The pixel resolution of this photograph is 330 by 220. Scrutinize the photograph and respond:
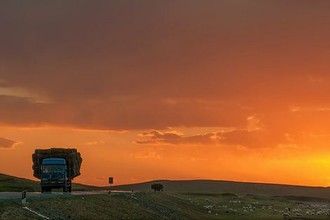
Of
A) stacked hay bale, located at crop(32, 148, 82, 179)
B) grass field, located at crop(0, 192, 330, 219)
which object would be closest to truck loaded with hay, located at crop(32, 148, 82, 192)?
stacked hay bale, located at crop(32, 148, 82, 179)

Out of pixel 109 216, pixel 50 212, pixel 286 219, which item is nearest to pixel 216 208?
pixel 286 219

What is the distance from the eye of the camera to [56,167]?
82.3 meters

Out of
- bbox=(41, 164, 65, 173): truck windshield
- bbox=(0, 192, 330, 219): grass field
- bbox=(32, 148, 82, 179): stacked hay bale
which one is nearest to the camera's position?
bbox=(0, 192, 330, 219): grass field

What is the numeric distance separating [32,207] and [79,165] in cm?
5100

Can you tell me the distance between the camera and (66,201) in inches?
2406

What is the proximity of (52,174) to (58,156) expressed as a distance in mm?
16589

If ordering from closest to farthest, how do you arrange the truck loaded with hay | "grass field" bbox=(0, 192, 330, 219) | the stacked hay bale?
"grass field" bbox=(0, 192, 330, 219) → the truck loaded with hay → the stacked hay bale

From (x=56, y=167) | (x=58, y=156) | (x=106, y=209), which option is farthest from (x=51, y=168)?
(x=106, y=209)

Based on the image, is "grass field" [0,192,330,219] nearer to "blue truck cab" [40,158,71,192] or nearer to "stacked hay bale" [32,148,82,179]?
"blue truck cab" [40,158,71,192]

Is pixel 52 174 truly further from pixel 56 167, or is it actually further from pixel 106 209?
pixel 106 209

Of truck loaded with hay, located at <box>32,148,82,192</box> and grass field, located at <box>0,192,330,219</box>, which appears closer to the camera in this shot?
grass field, located at <box>0,192,330,219</box>

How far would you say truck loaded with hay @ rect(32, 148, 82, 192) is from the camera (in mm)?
82312

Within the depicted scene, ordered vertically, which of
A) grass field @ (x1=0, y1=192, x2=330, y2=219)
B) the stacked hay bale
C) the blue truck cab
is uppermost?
the stacked hay bale

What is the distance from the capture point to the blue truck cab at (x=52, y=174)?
82125 mm
